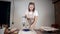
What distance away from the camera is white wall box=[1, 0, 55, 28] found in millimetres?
691

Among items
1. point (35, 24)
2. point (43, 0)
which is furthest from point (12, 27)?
point (43, 0)

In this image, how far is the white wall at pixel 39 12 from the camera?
69cm

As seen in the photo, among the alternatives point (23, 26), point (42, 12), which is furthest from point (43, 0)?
point (23, 26)

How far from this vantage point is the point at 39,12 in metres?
0.70

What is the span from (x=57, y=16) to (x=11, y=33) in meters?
0.32

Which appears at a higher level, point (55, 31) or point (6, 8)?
point (6, 8)

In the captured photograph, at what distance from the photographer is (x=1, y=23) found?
0.69m

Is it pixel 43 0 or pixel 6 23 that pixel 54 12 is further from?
pixel 6 23

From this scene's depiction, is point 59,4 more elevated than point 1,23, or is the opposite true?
point 59,4

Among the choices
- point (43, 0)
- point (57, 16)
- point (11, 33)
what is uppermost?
point (43, 0)

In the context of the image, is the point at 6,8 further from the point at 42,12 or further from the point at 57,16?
the point at 57,16

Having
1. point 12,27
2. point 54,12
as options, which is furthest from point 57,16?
point 12,27

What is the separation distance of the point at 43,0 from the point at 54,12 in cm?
11

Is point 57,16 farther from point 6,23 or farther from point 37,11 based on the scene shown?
point 6,23
